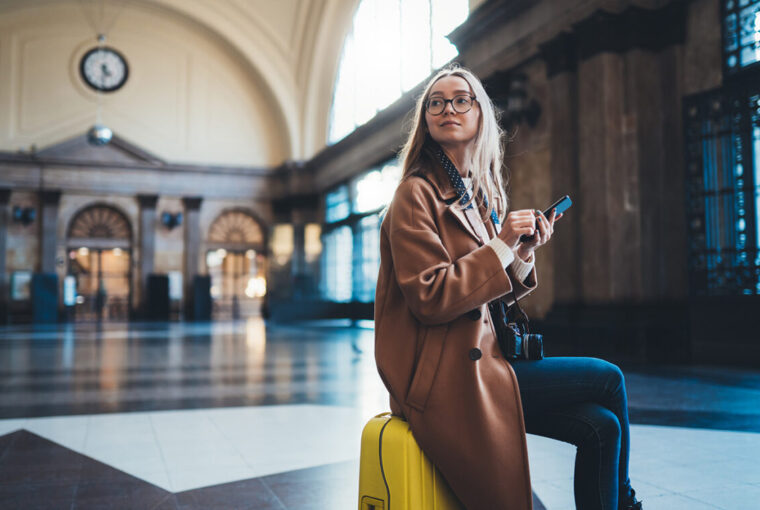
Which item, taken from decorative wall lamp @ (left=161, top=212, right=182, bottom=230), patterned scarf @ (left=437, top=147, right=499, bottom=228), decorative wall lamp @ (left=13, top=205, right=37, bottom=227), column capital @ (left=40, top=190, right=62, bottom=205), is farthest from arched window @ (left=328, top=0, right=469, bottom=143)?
patterned scarf @ (left=437, top=147, right=499, bottom=228)

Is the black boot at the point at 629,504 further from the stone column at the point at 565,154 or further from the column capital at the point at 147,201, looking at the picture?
the column capital at the point at 147,201

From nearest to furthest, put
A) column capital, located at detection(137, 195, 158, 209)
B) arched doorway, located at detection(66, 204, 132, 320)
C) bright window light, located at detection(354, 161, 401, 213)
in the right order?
1. bright window light, located at detection(354, 161, 401, 213)
2. arched doorway, located at detection(66, 204, 132, 320)
3. column capital, located at detection(137, 195, 158, 209)

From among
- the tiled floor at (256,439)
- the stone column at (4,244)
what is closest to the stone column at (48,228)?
the stone column at (4,244)

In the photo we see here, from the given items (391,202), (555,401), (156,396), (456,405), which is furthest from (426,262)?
(156,396)

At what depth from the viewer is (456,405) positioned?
1623 mm

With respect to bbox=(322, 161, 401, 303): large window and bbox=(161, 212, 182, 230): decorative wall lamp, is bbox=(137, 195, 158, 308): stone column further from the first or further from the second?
bbox=(322, 161, 401, 303): large window

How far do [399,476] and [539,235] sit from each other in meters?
0.71

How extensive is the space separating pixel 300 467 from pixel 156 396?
3035mm

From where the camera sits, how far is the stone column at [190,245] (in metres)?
24.8

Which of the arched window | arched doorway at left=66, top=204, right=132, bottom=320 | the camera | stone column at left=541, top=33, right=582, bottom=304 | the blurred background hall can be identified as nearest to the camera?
the camera

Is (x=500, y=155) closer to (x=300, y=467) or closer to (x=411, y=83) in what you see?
(x=300, y=467)

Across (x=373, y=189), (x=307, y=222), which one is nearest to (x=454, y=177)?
(x=373, y=189)

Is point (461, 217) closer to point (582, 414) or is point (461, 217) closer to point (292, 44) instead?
point (582, 414)

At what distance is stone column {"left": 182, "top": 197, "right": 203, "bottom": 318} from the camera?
24812mm
